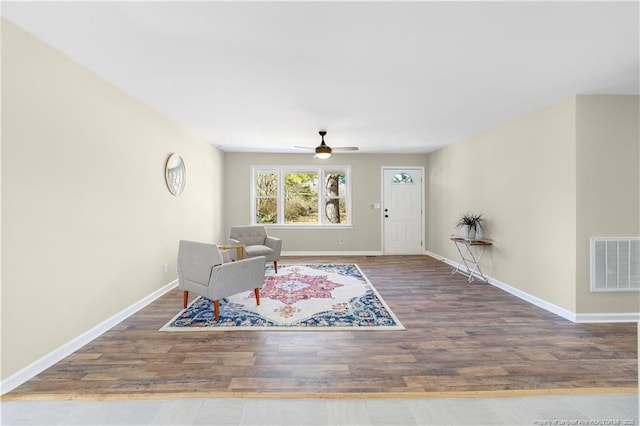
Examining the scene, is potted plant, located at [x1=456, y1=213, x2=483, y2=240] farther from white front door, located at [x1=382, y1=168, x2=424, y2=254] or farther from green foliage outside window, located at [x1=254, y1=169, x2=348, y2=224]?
green foliage outside window, located at [x1=254, y1=169, x2=348, y2=224]

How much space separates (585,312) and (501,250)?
128 centimetres

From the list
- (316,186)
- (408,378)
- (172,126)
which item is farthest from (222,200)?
(408,378)

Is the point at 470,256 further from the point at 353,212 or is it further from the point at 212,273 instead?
the point at 212,273

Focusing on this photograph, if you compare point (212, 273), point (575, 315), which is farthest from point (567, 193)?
point (212, 273)

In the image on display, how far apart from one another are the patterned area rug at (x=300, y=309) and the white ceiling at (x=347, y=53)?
93.6 inches

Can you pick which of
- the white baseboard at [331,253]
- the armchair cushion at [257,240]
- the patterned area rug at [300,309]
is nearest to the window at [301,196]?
the white baseboard at [331,253]

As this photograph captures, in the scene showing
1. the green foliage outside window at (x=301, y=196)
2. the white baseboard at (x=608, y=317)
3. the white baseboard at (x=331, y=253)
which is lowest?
the white baseboard at (x=608, y=317)

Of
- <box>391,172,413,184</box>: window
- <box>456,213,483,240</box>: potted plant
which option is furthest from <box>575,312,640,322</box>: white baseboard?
<box>391,172,413,184</box>: window

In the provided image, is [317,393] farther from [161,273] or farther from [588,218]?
[588,218]

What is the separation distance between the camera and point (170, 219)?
421cm

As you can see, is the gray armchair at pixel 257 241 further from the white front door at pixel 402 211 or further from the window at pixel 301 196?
the white front door at pixel 402 211

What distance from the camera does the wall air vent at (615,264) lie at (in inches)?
125

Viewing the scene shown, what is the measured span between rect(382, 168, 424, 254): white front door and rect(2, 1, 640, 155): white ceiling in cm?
324

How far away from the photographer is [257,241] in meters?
5.62
